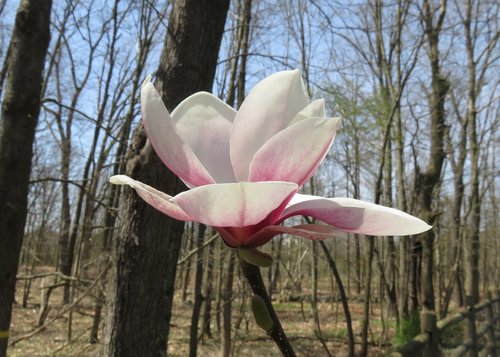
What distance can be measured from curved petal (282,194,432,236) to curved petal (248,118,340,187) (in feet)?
0.07

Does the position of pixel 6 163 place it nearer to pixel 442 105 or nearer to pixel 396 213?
pixel 396 213

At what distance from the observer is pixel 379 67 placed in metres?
7.30

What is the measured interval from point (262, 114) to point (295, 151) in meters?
0.06

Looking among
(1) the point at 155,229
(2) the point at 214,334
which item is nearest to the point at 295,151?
(1) the point at 155,229

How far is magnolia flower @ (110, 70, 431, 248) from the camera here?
27cm

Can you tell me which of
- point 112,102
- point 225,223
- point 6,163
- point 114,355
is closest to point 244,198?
point 225,223

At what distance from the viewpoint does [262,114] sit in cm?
34

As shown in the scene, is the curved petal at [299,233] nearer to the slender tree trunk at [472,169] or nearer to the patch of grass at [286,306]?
the slender tree trunk at [472,169]

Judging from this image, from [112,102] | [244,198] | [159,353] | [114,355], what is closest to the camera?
[244,198]

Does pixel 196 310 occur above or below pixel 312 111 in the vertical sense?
below

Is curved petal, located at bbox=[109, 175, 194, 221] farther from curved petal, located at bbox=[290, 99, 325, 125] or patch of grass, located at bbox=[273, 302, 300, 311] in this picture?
patch of grass, located at bbox=[273, 302, 300, 311]

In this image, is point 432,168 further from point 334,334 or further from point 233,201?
point 233,201

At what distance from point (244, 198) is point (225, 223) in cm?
3

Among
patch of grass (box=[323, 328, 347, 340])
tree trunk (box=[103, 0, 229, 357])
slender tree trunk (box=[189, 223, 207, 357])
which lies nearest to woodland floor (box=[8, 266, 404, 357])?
patch of grass (box=[323, 328, 347, 340])
